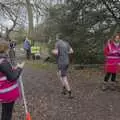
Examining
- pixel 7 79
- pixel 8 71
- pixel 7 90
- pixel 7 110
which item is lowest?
pixel 7 110

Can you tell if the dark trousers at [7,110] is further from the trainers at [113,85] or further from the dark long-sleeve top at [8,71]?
the trainers at [113,85]

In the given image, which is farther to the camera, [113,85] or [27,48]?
[27,48]

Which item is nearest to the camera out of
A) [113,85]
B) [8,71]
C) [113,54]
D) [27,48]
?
[8,71]

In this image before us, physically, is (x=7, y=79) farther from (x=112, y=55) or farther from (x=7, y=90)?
(x=112, y=55)

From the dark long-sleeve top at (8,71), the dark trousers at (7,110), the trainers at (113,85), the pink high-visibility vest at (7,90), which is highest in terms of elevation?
the dark long-sleeve top at (8,71)

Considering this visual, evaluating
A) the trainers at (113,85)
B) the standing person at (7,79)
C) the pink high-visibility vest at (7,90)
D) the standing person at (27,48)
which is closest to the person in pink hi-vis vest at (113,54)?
the trainers at (113,85)

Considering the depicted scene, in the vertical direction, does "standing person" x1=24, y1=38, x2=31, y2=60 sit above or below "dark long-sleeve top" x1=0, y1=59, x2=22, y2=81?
below

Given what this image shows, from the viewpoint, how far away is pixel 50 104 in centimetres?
987

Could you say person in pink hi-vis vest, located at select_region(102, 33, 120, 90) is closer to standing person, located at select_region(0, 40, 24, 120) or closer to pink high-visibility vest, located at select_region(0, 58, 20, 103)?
standing person, located at select_region(0, 40, 24, 120)

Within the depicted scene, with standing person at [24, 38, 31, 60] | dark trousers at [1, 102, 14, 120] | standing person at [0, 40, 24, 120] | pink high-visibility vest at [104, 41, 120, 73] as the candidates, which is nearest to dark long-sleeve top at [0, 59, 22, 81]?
standing person at [0, 40, 24, 120]

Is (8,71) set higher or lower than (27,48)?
higher

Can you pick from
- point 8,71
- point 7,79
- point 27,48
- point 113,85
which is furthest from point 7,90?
point 27,48

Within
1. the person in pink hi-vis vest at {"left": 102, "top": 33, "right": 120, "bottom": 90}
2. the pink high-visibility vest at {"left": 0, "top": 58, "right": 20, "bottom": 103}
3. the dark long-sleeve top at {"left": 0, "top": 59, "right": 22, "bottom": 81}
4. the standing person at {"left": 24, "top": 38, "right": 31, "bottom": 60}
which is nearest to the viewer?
the dark long-sleeve top at {"left": 0, "top": 59, "right": 22, "bottom": 81}

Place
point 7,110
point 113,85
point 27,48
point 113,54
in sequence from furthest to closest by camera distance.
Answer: point 27,48
point 113,85
point 113,54
point 7,110
